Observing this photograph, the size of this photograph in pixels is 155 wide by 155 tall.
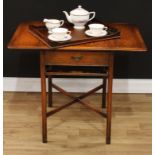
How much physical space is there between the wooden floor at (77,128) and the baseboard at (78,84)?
0.06 m

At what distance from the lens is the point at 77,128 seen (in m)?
2.54

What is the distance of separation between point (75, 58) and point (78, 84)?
945 mm

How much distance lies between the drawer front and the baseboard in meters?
0.90

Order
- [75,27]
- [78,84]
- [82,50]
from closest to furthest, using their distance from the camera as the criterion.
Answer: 1. [82,50]
2. [75,27]
3. [78,84]

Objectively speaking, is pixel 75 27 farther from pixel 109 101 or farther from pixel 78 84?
pixel 78 84

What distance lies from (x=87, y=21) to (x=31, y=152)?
906mm

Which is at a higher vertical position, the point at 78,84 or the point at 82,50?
the point at 82,50

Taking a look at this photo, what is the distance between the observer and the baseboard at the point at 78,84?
3.02 meters

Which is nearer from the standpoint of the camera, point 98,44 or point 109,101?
point 98,44

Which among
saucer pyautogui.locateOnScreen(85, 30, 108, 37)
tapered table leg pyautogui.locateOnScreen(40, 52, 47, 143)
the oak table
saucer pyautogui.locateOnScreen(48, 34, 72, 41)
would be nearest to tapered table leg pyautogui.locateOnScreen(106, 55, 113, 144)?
the oak table

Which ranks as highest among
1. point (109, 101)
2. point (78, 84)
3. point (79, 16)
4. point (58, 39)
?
point (79, 16)

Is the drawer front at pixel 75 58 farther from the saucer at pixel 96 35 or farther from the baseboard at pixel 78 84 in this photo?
the baseboard at pixel 78 84

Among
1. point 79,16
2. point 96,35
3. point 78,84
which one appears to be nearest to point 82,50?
point 96,35

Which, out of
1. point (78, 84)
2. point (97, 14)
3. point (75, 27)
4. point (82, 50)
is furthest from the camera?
point (78, 84)
